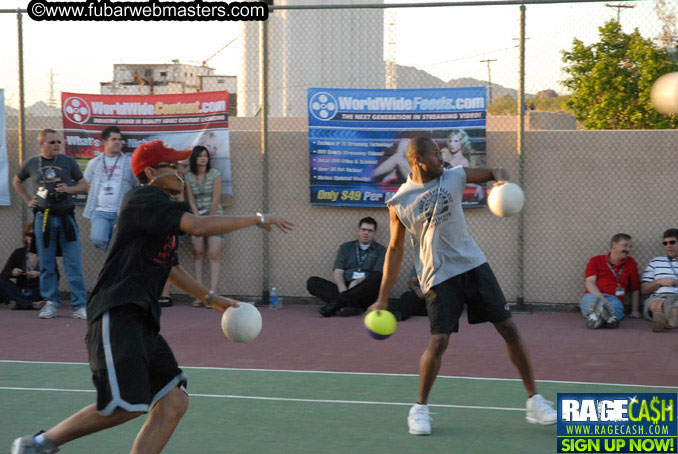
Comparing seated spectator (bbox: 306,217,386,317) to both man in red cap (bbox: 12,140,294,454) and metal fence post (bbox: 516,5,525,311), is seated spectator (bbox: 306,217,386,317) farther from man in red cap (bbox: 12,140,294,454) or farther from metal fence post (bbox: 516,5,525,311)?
man in red cap (bbox: 12,140,294,454)

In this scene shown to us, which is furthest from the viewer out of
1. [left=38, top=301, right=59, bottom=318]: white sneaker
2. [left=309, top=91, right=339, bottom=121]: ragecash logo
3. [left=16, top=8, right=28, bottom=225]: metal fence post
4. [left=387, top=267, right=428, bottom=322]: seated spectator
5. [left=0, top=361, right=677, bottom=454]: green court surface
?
[left=16, top=8, right=28, bottom=225]: metal fence post

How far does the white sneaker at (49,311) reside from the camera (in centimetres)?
1098

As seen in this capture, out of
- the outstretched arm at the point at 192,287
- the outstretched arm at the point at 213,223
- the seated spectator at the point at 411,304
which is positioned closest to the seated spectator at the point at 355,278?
the seated spectator at the point at 411,304

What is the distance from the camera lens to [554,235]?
1138 centimetres

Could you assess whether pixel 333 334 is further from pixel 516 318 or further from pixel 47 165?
pixel 47 165

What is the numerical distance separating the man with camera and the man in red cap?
6.43 metres

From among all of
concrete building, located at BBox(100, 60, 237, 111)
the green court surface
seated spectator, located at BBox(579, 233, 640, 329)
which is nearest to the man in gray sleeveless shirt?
the green court surface

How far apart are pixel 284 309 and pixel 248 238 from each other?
3.94 feet

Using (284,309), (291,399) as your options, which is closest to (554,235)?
(284,309)

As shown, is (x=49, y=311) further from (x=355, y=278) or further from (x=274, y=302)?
(x=355, y=278)

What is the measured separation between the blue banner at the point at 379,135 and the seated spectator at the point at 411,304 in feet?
4.12

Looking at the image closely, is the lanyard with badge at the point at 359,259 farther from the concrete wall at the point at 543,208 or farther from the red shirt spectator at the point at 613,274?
the red shirt spectator at the point at 613,274

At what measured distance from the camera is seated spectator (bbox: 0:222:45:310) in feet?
38.0

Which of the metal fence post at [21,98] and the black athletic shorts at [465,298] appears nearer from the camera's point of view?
the black athletic shorts at [465,298]
